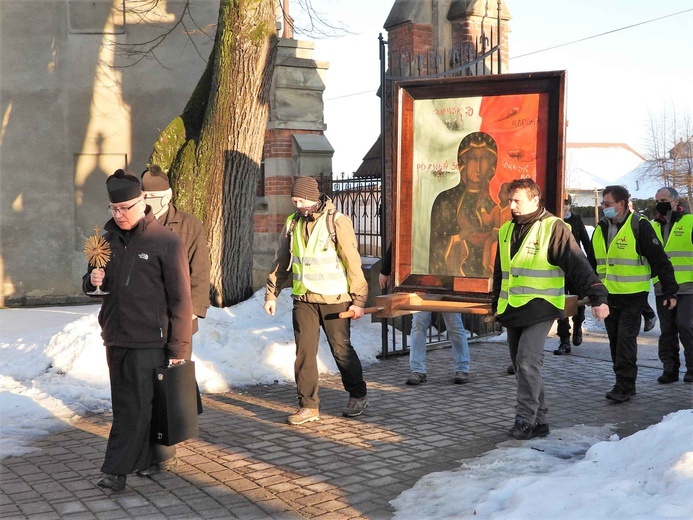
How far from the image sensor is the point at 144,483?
5.70 meters

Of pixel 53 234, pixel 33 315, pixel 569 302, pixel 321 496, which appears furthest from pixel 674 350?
pixel 53 234

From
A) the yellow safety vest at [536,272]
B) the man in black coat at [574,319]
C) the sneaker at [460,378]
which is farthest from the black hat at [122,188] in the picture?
the man in black coat at [574,319]

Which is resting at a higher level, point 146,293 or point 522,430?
point 146,293

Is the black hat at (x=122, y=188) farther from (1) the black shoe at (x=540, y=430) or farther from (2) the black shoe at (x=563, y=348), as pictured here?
(2) the black shoe at (x=563, y=348)

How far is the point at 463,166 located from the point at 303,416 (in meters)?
2.50

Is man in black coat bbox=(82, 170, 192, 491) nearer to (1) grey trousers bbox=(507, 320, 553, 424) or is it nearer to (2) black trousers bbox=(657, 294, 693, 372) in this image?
(1) grey trousers bbox=(507, 320, 553, 424)

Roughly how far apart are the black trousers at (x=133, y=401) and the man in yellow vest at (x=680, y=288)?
217 inches

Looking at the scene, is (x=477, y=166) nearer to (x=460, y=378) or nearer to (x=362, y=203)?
(x=460, y=378)

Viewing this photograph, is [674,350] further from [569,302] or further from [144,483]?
[144,483]

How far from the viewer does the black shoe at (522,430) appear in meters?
6.64

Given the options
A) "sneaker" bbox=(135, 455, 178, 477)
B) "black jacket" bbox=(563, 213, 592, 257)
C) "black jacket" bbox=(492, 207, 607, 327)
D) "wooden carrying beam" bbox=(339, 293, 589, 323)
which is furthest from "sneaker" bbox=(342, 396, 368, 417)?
"black jacket" bbox=(563, 213, 592, 257)

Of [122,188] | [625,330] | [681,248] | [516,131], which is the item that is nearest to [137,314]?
[122,188]

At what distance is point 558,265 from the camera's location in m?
6.57

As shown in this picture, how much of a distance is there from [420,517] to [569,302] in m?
2.52
